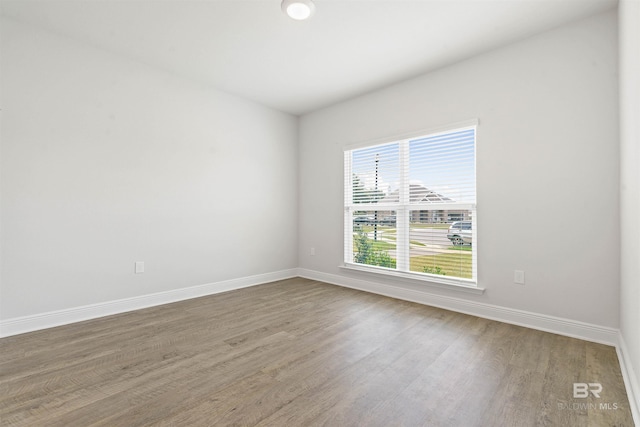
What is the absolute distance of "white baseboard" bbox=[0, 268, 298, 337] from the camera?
2.66 meters

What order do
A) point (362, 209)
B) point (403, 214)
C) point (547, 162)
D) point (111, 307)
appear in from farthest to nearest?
point (362, 209), point (403, 214), point (111, 307), point (547, 162)

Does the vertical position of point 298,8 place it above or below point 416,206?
above

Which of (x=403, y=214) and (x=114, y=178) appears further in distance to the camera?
(x=403, y=214)

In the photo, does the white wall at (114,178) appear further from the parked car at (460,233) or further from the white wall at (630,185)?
the white wall at (630,185)

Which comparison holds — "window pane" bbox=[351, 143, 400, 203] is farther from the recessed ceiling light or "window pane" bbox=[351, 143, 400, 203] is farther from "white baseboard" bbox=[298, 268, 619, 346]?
the recessed ceiling light

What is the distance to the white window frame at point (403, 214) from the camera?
3225 mm

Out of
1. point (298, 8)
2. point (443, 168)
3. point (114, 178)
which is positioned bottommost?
point (114, 178)

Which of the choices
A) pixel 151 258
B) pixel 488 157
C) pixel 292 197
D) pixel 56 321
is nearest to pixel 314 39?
pixel 488 157

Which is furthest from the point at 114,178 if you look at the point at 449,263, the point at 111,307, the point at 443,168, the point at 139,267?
the point at 449,263

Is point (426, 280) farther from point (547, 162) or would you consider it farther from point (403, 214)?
point (547, 162)

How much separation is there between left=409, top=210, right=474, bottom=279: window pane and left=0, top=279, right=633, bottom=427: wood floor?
1.81ft

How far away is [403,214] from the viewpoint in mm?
3846

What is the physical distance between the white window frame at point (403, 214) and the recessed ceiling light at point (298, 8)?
6.05ft

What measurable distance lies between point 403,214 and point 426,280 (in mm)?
849
